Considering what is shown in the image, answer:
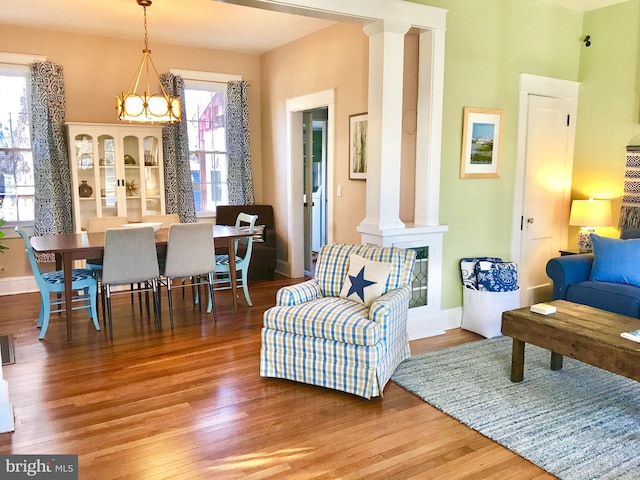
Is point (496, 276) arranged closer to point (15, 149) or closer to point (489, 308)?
point (489, 308)

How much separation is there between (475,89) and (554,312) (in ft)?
6.57

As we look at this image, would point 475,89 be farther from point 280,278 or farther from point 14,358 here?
point 14,358

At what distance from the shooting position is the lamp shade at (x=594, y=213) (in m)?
4.45

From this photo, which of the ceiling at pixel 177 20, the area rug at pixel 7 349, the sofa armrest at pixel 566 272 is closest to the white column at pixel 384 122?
the sofa armrest at pixel 566 272

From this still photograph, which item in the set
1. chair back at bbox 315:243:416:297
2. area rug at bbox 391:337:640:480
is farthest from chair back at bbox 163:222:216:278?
area rug at bbox 391:337:640:480

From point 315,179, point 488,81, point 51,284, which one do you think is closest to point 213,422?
point 51,284

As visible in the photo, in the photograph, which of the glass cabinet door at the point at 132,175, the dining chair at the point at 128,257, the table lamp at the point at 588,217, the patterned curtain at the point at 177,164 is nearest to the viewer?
the dining chair at the point at 128,257

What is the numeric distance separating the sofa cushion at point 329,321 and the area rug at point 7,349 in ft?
6.38

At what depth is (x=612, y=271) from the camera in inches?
152

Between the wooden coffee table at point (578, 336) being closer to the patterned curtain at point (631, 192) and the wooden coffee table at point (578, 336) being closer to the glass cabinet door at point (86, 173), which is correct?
the patterned curtain at point (631, 192)

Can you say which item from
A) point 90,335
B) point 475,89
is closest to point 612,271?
point 475,89

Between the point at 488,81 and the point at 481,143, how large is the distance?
1.70 feet

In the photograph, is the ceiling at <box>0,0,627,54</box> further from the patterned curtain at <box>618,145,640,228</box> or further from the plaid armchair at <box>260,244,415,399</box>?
the plaid armchair at <box>260,244,415,399</box>

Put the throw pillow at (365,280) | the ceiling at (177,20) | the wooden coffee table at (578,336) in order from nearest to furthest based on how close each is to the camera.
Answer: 1. the wooden coffee table at (578,336)
2. the throw pillow at (365,280)
3. the ceiling at (177,20)
